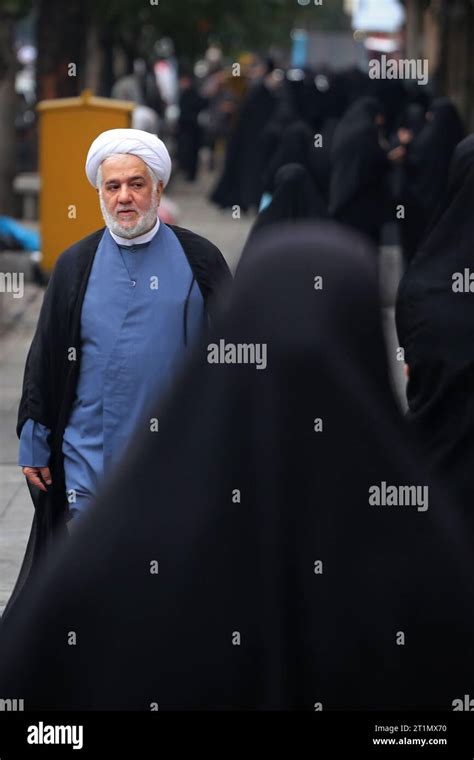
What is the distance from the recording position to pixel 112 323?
5.20m

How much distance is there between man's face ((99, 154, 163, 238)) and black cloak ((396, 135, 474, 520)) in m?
1.08

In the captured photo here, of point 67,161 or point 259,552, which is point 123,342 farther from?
point 67,161

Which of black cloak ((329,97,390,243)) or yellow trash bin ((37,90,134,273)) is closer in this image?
black cloak ((329,97,390,243))

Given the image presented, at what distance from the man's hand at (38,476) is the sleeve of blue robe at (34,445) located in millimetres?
19

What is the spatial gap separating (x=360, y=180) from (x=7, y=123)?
632 cm

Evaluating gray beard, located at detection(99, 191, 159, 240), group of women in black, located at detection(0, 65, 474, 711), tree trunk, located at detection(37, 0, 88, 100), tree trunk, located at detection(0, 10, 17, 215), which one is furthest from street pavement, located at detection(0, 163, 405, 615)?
tree trunk, located at detection(37, 0, 88, 100)

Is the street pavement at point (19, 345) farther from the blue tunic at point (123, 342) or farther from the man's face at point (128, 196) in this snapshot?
the man's face at point (128, 196)

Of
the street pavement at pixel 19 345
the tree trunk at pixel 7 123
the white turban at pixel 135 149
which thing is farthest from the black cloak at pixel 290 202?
the tree trunk at pixel 7 123

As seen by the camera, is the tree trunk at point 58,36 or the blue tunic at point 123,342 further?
the tree trunk at point 58,36

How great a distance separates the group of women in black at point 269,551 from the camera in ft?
9.84

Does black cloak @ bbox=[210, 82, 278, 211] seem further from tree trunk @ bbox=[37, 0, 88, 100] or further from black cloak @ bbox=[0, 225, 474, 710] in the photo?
black cloak @ bbox=[0, 225, 474, 710]

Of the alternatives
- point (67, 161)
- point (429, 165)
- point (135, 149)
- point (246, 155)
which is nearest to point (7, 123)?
point (67, 161)

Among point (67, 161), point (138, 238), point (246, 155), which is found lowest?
point (138, 238)

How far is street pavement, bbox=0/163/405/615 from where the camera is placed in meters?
7.59
